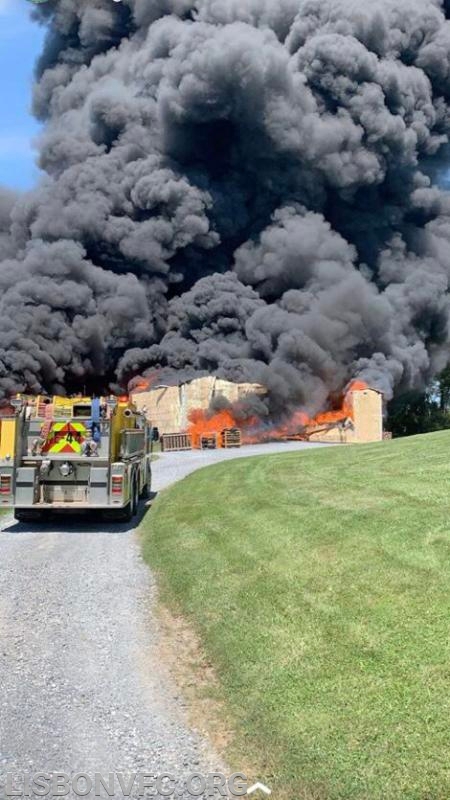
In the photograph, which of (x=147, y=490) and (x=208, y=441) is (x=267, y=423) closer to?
(x=208, y=441)

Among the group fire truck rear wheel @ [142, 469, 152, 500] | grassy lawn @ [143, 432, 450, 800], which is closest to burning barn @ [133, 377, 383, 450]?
fire truck rear wheel @ [142, 469, 152, 500]

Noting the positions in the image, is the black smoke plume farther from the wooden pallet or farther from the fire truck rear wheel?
the fire truck rear wheel

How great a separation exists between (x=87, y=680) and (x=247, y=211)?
140 feet

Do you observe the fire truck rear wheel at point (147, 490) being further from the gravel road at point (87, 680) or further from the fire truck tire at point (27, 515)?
the gravel road at point (87, 680)

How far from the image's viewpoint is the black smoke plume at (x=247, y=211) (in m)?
40.8

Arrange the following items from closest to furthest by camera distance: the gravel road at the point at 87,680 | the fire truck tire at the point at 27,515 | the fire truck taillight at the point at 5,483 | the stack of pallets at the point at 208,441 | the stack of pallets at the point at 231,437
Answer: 1. the gravel road at the point at 87,680
2. the fire truck taillight at the point at 5,483
3. the fire truck tire at the point at 27,515
4. the stack of pallets at the point at 208,441
5. the stack of pallets at the point at 231,437

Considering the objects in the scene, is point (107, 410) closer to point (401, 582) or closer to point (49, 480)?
point (49, 480)

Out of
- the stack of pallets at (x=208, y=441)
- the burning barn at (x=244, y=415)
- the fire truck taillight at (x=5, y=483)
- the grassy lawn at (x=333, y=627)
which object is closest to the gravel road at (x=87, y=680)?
the grassy lawn at (x=333, y=627)

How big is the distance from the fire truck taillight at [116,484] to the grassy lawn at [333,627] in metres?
1.89

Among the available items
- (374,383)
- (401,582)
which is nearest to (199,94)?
(374,383)

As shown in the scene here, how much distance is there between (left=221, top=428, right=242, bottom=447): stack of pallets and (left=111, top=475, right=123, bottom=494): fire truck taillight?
24.4m

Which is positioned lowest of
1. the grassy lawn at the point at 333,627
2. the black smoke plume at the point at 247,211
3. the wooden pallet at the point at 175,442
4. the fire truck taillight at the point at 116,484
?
the grassy lawn at the point at 333,627

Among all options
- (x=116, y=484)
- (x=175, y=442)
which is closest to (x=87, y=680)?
(x=116, y=484)

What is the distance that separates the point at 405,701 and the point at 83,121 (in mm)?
47820
